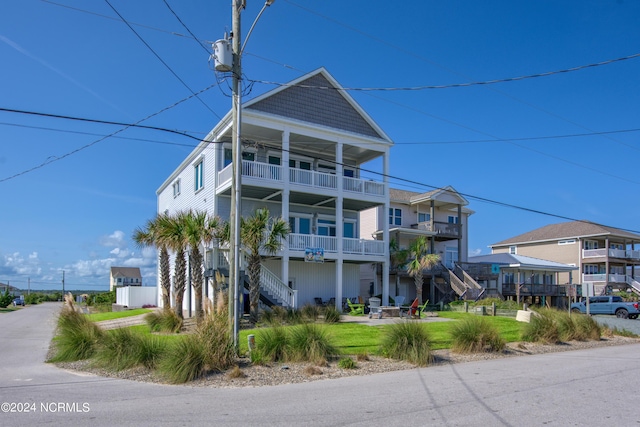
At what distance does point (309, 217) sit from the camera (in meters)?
29.5

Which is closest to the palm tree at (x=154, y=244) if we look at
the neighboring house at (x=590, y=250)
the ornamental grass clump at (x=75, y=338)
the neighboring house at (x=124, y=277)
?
the ornamental grass clump at (x=75, y=338)

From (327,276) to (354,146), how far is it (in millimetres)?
7620

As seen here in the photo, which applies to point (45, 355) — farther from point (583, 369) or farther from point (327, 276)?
point (327, 276)

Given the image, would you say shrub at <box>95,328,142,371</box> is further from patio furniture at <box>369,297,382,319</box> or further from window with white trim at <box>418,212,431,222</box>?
window with white trim at <box>418,212,431,222</box>

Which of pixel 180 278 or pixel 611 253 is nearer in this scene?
pixel 180 278

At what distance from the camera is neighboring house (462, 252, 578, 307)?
122ft

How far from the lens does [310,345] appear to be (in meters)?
12.3

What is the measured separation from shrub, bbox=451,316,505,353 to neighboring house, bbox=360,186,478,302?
58.5 feet

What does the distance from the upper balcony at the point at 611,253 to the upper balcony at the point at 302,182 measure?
31.2 metres

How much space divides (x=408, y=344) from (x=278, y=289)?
38.8 feet

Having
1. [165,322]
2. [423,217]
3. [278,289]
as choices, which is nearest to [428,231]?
[423,217]

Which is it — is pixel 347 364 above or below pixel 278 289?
below

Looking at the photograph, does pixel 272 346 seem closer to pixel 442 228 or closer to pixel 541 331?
pixel 541 331

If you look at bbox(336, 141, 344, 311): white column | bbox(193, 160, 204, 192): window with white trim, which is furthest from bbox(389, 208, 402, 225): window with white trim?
bbox(193, 160, 204, 192): window with white trim
